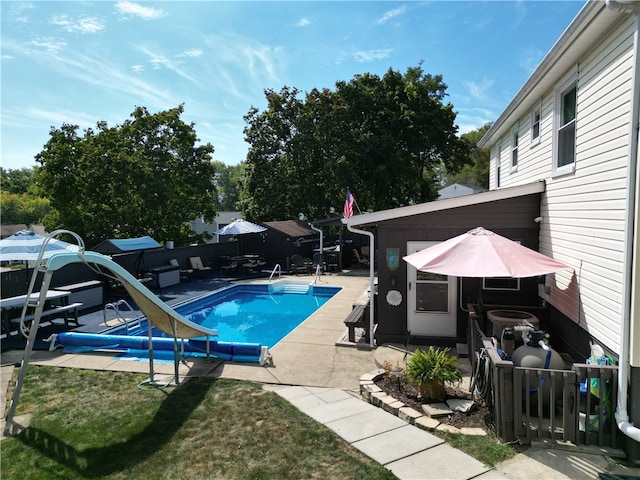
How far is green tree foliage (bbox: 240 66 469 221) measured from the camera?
23.4 m

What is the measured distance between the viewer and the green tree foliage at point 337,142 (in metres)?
23.4

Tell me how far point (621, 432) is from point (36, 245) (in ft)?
35.8

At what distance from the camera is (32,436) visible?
4.71 m

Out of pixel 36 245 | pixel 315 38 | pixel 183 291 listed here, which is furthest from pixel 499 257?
pixel 183 291

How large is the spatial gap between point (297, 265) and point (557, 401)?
15934 millimetres

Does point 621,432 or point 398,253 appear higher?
point 398,253

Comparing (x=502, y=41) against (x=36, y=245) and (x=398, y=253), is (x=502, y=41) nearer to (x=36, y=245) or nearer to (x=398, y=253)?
(x=398, y=253)

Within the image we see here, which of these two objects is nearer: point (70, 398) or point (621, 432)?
point (621, 432)

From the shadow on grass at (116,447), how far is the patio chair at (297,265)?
14.2 metres

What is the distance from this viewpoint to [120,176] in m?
19.3

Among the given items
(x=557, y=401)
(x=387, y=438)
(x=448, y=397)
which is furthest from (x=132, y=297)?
(x=557, y=401)

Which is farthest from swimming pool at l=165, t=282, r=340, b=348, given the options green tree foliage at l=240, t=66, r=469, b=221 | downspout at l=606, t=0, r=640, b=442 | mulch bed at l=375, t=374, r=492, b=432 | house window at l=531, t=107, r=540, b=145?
green tree foliage at l=240, t=66, r=469, b=221

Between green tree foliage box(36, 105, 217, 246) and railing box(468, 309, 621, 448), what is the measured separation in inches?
757

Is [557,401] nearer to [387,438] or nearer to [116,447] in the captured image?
[387,438]
